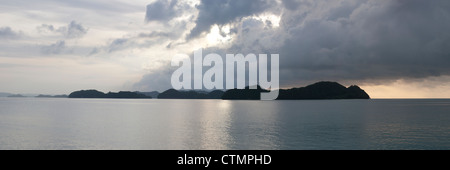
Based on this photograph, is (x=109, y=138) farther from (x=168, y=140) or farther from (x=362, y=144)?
(x=362, y=144)

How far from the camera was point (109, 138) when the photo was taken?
233ft
